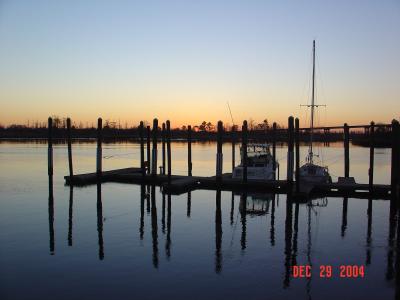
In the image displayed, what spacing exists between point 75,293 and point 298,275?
6.43 meters

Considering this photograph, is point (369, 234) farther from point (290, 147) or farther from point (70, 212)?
point (70, 212)

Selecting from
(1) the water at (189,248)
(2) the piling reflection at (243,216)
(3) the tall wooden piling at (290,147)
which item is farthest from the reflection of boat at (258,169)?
(3) the tall wooden piling at (290,147)

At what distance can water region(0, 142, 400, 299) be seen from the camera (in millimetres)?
10680

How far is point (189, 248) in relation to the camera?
Answer: 47.0 feet

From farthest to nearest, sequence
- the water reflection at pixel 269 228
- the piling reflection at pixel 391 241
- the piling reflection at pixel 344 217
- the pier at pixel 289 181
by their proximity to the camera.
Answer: the pier at pixel 289 181, the piling reflection at pixel 344 217, the water reflection at pixel 269 228, the piling reflection at pixel 391 241

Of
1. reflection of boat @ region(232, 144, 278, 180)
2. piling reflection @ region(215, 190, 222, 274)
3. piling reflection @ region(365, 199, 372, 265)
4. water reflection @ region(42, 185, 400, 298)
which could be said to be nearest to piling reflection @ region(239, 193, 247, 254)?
water reflection @ region(42, 185, 400, 298)

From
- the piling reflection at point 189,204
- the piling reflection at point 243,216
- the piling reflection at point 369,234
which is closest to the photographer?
the piling reflection at point 369,234

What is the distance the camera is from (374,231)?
17.2 meters

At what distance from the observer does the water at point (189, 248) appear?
35.0 ft

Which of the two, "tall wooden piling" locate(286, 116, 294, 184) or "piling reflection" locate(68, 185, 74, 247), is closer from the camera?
"piling reflection" locate(68, 185, 74, 247)

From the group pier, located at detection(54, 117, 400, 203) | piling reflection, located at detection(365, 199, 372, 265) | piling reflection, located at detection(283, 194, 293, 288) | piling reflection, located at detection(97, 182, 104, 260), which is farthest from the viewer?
pier, located at detection(54, 117, 400, 203)

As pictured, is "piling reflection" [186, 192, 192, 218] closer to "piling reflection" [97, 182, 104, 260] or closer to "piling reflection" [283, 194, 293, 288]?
"piling reflection" [97, 182, 104, 260]

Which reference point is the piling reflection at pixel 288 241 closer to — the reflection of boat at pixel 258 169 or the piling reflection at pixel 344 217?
the piling reflection at pixel 344 217

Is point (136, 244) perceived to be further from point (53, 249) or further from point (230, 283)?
point (230, 283)
